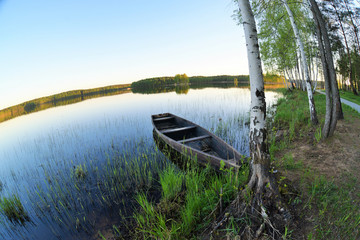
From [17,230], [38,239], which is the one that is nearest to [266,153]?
[38,239]

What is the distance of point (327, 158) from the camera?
4.08m

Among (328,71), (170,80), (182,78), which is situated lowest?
(328,71)

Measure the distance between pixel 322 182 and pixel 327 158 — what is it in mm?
1490

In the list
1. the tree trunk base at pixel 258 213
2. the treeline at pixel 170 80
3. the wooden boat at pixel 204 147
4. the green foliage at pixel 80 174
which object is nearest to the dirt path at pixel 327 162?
the tree trunk base at pixel 258 213

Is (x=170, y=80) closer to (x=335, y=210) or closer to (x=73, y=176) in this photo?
(x=73, y=176)

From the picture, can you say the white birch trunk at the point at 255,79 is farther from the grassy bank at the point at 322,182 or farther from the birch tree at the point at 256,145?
the grassy bank at the point at 322,182

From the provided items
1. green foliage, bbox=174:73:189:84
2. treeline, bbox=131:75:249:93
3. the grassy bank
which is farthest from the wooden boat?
green foliage, bbox=174:73:189:84

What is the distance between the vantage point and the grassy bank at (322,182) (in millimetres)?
2176

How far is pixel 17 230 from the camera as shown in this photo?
3.87m

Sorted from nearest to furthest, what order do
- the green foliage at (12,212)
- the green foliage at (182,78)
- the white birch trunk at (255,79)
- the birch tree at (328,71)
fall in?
the white birch trunk at (255,79), the green foliage at (12,212), the birch tree at (328,71), the green foliage at (182,78)

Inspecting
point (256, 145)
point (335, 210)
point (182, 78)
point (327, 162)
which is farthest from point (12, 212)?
point (182, 78)

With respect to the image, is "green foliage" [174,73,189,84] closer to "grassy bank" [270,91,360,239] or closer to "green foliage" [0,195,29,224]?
"grassy bank" [270,91,360,239]

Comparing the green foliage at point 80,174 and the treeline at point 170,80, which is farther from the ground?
the treeline at point 170,80

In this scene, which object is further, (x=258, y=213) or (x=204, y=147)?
(x=204, y=147)
